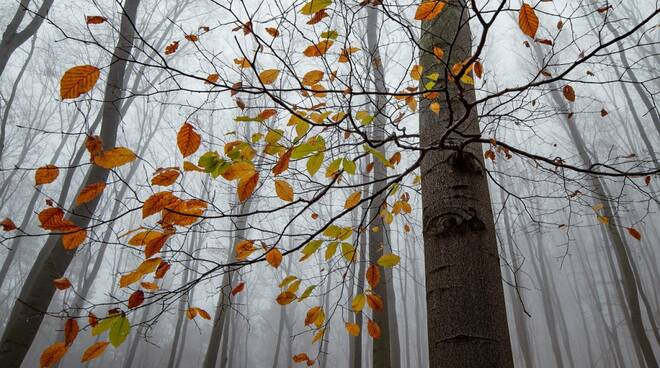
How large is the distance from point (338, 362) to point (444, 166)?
36.6m

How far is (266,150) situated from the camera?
1.21 meters

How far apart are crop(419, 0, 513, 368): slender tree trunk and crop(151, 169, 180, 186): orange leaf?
31.7 inches

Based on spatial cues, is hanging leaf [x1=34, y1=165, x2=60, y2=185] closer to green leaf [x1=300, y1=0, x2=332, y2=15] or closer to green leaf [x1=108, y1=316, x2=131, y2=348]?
green leaf [x1=108, y1=316, x2=131, y2=348]

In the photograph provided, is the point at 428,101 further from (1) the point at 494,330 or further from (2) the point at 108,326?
(2) the point at 108,326

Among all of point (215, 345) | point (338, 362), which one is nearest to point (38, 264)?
point (215, 345)

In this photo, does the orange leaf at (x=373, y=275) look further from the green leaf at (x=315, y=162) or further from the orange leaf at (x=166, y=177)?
the orange leaf at (x=166, y=177)

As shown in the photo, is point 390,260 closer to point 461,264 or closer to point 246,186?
point 461,264

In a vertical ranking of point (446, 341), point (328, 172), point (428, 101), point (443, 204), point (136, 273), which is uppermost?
point (428, 101)

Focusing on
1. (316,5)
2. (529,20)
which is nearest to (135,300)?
(316,5)

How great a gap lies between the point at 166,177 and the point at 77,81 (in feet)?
1.16

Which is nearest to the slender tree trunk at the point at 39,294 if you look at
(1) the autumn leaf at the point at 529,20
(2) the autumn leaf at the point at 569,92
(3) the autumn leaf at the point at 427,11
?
(3) the autumn leaf at the point at 427,11

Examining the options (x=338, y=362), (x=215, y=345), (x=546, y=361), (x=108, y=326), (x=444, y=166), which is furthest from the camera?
(x=338, y=362)

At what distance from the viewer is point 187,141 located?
3.45 feet

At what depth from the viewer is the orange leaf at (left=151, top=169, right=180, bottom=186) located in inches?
41.1
